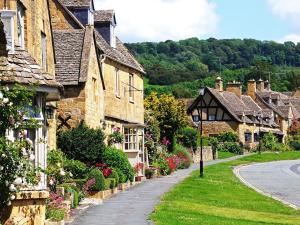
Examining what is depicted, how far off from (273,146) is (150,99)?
42.4 meters

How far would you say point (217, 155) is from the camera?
251ft

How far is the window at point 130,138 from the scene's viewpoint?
38844 millimetres

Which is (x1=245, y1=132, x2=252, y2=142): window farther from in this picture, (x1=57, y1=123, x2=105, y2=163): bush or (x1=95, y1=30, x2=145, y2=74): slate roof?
(x1=57, y1=123, x2=105, y2=163): bush

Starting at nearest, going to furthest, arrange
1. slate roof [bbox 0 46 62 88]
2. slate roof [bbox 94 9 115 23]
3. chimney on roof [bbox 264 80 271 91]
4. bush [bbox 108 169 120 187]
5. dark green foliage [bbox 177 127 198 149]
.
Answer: slate roof [bbox 0 46 62 88]
bush [bbox 108 169 120 187]
slate roof [bbox 94 9 115 23]
dark green foliage [bbox 177 127 198 149]
chimney on roof [bbox 264 80 271 91]

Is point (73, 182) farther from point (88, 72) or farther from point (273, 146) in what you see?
point (273, 146)

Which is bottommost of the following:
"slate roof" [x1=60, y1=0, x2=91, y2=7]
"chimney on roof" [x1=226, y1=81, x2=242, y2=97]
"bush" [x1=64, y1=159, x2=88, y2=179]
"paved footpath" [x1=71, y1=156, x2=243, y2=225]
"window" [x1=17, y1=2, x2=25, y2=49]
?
"paved footpath" [x1=71, y1=156, x2=243, y2=225]

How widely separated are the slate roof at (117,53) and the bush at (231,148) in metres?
42.6

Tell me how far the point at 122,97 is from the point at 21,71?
88.6ft

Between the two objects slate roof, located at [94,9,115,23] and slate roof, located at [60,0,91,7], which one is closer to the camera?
slate roof, located at [60,0,91,7]

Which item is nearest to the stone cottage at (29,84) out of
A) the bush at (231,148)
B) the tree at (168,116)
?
the tree at (168,116)

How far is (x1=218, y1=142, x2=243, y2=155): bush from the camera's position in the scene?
8544cm

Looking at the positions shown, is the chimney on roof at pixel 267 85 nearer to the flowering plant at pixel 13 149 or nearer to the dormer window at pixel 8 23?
the dormer window at pixel 8 23

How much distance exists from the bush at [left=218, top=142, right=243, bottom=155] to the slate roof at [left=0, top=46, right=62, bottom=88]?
71.4m

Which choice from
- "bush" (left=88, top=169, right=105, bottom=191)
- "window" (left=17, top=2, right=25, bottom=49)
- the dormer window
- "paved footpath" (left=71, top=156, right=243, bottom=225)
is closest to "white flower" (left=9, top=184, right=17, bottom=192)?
the dormer window
